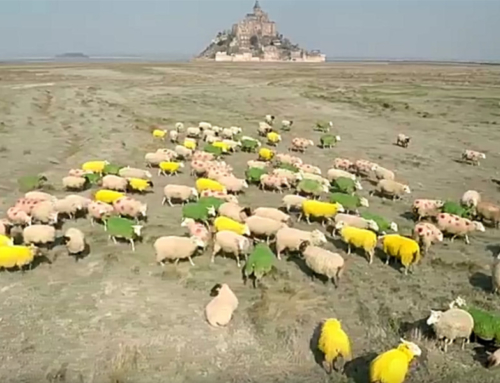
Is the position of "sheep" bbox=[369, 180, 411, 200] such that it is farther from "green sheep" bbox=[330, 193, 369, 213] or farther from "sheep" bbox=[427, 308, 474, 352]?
"sheep" bbox=[427, 308, 474, 352]

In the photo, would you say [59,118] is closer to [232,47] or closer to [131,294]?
[131,294]

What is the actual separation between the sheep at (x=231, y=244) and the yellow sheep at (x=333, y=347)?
108 inches

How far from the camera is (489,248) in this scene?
10.1m

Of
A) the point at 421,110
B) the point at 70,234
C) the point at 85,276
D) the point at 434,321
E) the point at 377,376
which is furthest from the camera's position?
the point at 421,110

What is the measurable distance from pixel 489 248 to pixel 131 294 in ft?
21.5

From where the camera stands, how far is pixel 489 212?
11281 millimetres

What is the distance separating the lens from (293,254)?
935 cm

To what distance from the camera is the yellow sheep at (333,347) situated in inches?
244

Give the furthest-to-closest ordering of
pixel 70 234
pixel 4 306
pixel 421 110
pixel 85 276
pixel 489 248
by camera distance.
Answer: pixel 421 110, pixel 489 248, pixel 70 234, pixel 85 276, pixel 4 306

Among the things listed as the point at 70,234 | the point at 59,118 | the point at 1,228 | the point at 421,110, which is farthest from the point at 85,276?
the point at 421,110

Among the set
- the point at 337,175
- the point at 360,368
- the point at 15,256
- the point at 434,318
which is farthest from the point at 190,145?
the point at 360,368

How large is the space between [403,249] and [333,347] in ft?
10.1

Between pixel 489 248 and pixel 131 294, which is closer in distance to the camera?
pixel 131 294

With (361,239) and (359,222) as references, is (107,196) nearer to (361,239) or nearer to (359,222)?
(359,222)
